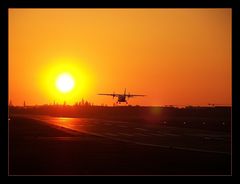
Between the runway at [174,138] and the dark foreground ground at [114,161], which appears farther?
the runway at [174,138]

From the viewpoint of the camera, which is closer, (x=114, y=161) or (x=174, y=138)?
(x=114, y=161)

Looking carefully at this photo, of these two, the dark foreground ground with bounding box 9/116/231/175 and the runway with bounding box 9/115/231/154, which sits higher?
the dark foreground ground with bounding box 9/116/231/175

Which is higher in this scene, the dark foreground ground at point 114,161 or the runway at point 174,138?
the dark foreground ground at point 114,161

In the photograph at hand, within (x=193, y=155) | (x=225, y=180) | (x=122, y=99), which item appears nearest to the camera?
(x=225, y=180)

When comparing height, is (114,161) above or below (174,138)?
above

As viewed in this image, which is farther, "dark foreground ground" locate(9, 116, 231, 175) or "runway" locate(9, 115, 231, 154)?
"runway" locate(9, 115, 231, 154)
